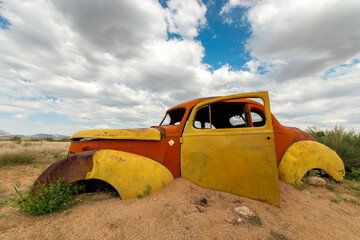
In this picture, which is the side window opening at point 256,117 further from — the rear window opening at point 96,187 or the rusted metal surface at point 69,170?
the rusted metal surface at point 69,170

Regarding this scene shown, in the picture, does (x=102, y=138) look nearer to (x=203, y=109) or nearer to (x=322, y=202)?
(x=203, y=109)

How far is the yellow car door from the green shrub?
1.75 m

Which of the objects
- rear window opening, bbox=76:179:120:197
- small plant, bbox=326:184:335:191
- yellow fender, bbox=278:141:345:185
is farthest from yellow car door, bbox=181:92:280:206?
small plant, bbox=326:184:335:191

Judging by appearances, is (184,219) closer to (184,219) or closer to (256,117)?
(184,219)

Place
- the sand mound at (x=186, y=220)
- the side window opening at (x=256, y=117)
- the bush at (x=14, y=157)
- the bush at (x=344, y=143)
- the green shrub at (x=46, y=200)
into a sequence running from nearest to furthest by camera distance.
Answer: the sand mound at (x=186, y=220) < the green shrub at (x=46, y=200) < the side window opening at (x=256, y=117) < the bush at (x=344, y=143) < the bush at (x=14, y=157)

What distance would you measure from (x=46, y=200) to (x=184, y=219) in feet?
5.75

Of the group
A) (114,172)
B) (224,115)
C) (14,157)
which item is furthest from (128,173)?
(14,157)

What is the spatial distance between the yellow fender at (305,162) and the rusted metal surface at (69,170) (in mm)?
3306

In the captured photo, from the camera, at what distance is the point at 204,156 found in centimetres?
265

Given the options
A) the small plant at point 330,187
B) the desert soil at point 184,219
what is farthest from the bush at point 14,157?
the small plant at point 330,187

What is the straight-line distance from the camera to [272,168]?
2305 mm

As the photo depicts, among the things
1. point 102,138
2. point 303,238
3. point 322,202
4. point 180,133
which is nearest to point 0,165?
point 102,138

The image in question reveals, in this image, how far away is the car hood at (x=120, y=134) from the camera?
2.71 meters

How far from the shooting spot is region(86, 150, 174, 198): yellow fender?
2238 millimetres
